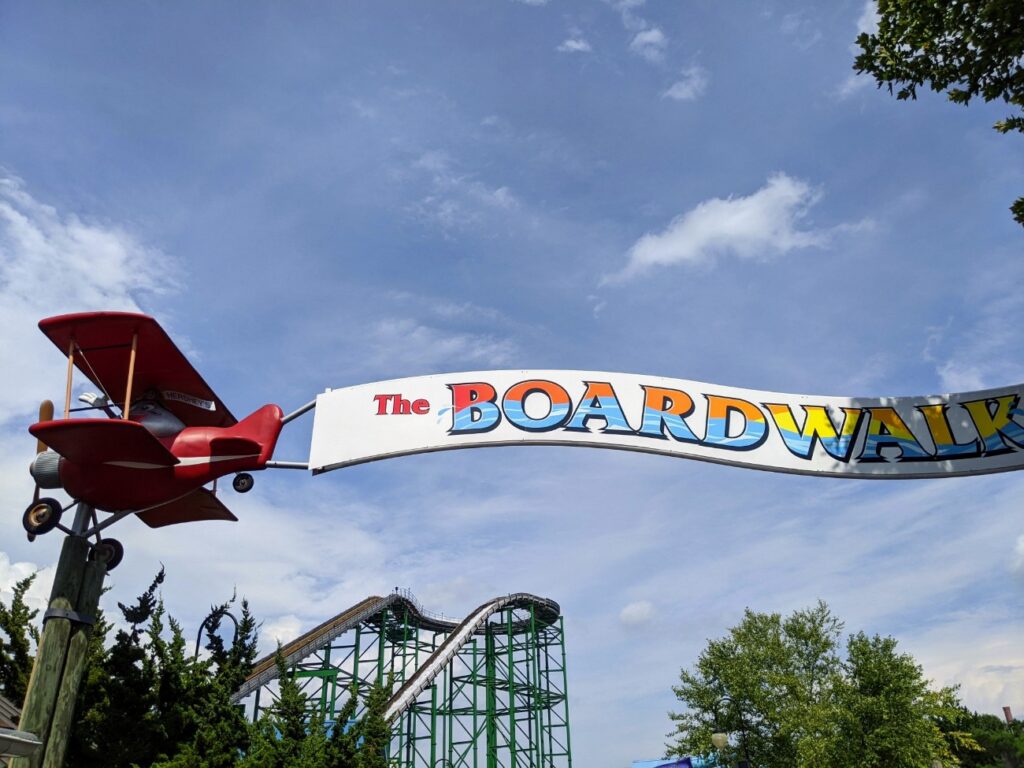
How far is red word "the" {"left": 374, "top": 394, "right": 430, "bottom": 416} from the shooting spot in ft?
30.0

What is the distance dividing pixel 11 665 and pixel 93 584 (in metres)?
4.39

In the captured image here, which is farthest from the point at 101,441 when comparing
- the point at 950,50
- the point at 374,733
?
the point at 950,50

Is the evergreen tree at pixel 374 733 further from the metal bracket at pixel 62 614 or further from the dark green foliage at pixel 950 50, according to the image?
the dark green foliage at pixel 950 50

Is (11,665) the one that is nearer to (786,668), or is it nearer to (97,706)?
(97,706)

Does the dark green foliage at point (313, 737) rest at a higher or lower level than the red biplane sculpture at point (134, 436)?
lower

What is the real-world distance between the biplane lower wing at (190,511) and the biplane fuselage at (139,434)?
16mm

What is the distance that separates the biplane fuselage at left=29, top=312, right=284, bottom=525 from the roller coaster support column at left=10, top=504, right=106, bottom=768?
A: 0.63 meters

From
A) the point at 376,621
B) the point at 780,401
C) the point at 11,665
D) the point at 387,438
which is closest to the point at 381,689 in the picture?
the point at 387,438

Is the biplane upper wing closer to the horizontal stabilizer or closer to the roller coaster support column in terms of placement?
the horizontal stabilizer

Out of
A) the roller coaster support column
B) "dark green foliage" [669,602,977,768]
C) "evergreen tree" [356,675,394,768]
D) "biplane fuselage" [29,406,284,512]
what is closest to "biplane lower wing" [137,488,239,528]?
"biplane fuselage" [29,406,284,512]

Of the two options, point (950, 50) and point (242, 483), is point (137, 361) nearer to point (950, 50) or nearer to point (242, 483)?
point (242, 483)

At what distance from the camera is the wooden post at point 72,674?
7.02m

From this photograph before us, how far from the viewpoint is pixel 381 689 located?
993cm

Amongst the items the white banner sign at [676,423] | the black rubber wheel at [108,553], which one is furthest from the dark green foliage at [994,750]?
the black rubber wheel at [108,553]
